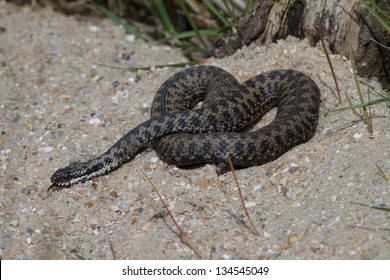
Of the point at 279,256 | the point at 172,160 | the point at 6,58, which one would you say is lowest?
the point at 6,58

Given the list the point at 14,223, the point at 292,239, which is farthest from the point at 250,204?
the point at 14,223

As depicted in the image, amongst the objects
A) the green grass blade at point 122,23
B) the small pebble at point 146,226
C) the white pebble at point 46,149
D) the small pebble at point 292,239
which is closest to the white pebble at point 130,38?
the green grass blade at point 122,23

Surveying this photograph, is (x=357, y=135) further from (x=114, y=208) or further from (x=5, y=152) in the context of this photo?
→ (x=5, y=152)

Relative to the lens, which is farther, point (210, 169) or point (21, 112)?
point (21, 112)

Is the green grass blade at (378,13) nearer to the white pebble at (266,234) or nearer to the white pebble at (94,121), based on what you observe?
the white pebble at (266,234)

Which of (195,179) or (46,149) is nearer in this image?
(195,179)

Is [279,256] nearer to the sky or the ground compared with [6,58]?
nearer to the sky

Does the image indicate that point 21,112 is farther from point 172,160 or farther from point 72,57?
point 172,160
